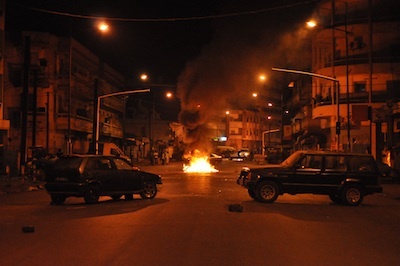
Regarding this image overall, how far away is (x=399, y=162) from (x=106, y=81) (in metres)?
44.1

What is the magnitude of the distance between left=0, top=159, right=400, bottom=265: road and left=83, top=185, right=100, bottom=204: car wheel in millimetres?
348

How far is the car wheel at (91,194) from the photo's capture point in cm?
1666

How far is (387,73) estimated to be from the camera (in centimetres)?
4894

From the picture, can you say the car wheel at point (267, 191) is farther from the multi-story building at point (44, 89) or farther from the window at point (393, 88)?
the window at point (393, 88)

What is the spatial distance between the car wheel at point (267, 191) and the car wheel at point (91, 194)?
17.1ft

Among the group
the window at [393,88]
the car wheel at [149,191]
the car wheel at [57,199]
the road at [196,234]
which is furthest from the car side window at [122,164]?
the window at [393,88]

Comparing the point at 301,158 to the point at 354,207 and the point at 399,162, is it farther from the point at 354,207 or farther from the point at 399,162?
the point at 399,162

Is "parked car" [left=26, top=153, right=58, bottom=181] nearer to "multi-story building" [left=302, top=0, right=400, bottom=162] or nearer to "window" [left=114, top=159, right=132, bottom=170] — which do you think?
"window" [left=114, top=159, right=132, bottom=170]

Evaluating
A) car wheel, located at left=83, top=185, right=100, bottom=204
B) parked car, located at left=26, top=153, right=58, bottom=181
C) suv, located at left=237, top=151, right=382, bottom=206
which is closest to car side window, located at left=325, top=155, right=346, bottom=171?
suv, located at left=237, top=151, right=382, bottom=206

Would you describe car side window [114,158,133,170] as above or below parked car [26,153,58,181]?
above

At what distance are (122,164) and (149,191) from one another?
1.43 m

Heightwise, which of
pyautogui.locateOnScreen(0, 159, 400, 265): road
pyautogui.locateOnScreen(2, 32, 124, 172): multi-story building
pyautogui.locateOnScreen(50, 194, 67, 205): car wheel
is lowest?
pyautogui.locateOnScreen(0, 159, 400, 265): road

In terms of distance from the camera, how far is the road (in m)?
8.59

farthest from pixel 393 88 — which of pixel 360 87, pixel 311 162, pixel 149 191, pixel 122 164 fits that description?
pixel 122 164
